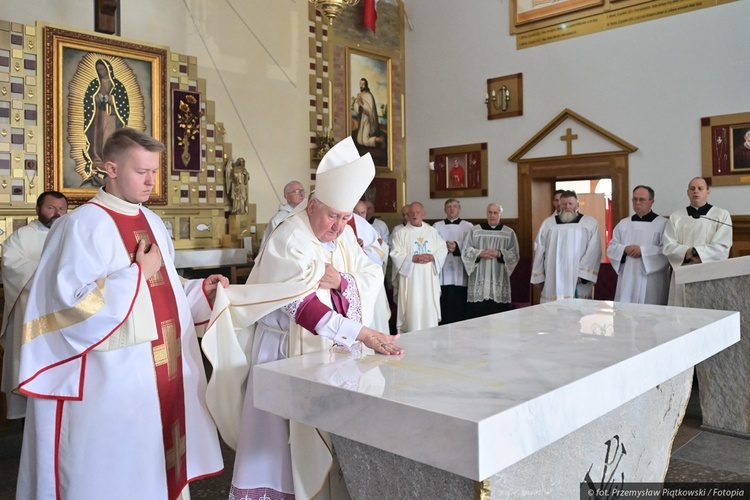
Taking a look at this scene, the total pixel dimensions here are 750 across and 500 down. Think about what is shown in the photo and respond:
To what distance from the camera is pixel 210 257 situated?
8188 mm

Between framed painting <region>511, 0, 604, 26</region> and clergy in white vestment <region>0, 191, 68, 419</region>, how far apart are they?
7195 millimetres

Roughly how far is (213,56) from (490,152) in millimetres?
4421

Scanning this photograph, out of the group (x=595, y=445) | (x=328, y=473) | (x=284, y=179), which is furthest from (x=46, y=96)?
(x=595, y=445)

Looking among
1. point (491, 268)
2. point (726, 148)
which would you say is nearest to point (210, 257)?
point (491, 268)

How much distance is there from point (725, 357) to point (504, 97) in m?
6.27

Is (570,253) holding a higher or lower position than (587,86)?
lower

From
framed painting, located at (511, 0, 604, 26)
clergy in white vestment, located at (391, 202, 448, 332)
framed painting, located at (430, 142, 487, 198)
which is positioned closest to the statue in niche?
clergy in white vestment, located at (391, 202, 448, 332)

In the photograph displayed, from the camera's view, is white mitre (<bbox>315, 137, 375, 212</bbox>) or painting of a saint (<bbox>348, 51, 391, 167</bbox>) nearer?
white mitre (<bbox>315, 137, 375, 212</bbox>)

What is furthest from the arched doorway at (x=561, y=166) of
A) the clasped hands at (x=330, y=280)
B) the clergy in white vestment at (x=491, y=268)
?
the clasped hands at (x=330, y=280)

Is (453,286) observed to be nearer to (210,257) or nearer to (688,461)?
(210,257)

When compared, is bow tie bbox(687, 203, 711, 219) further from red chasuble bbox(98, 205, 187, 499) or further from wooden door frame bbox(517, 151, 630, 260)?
red chasuble bbox(98, 205, 187, 499)

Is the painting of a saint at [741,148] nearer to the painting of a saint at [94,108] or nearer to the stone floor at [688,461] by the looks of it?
the stone floor at [688,461]

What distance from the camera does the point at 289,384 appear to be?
2.05 m

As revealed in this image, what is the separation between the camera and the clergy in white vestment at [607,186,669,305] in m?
7.57
